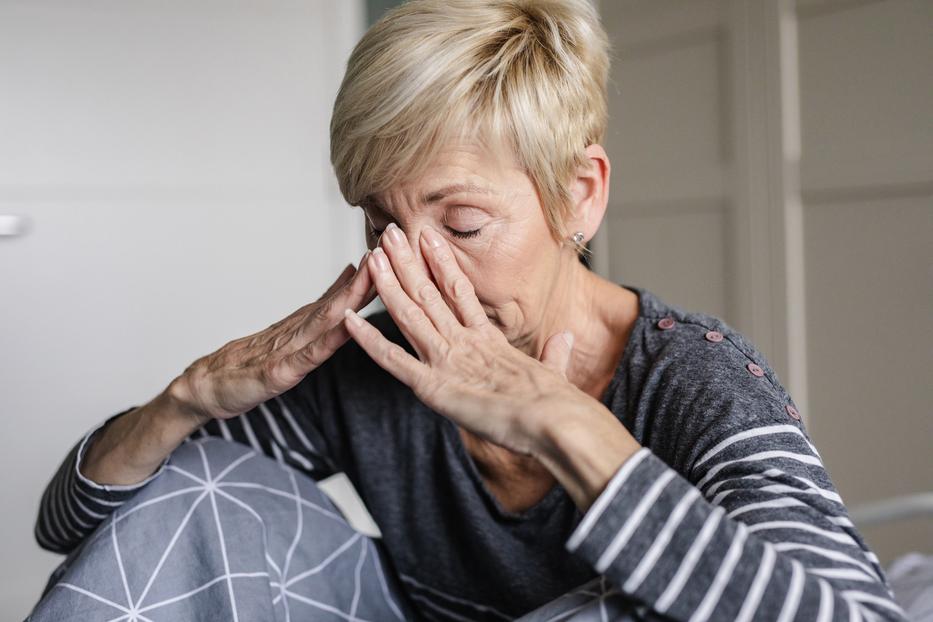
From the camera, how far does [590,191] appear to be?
47.9 inches

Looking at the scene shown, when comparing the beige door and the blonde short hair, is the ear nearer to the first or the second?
the blonde short hair

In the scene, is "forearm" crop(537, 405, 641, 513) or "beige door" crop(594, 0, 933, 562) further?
"beige door" crop(594, 0, 933, 562)

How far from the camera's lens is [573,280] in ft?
4.19

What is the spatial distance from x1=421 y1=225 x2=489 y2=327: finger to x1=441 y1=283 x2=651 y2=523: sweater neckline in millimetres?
217

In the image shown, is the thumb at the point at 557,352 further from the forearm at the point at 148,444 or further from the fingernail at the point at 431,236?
the forearm at the point at 148,444

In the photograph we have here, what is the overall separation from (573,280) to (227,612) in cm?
62

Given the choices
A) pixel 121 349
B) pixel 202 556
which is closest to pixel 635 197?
pixel 121 349

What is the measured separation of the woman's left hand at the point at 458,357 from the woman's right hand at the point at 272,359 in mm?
41

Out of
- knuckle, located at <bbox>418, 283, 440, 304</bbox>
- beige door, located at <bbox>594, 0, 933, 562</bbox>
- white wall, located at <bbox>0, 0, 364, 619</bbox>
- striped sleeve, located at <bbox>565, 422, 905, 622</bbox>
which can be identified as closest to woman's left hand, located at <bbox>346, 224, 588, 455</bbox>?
knuckle, located at <bbox>418, 283, 440, 304</bbox>

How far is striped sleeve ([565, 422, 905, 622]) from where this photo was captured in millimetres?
Answer: 765

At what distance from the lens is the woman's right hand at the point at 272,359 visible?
1103 millimetres

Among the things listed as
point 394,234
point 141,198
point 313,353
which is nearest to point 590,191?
point 394,234

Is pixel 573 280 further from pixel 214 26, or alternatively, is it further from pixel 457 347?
pixel 214 26

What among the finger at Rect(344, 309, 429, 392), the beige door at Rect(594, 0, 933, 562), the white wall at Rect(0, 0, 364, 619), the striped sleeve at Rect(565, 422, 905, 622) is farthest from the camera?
the white wall at Rect(0, 0, 364, 619)
